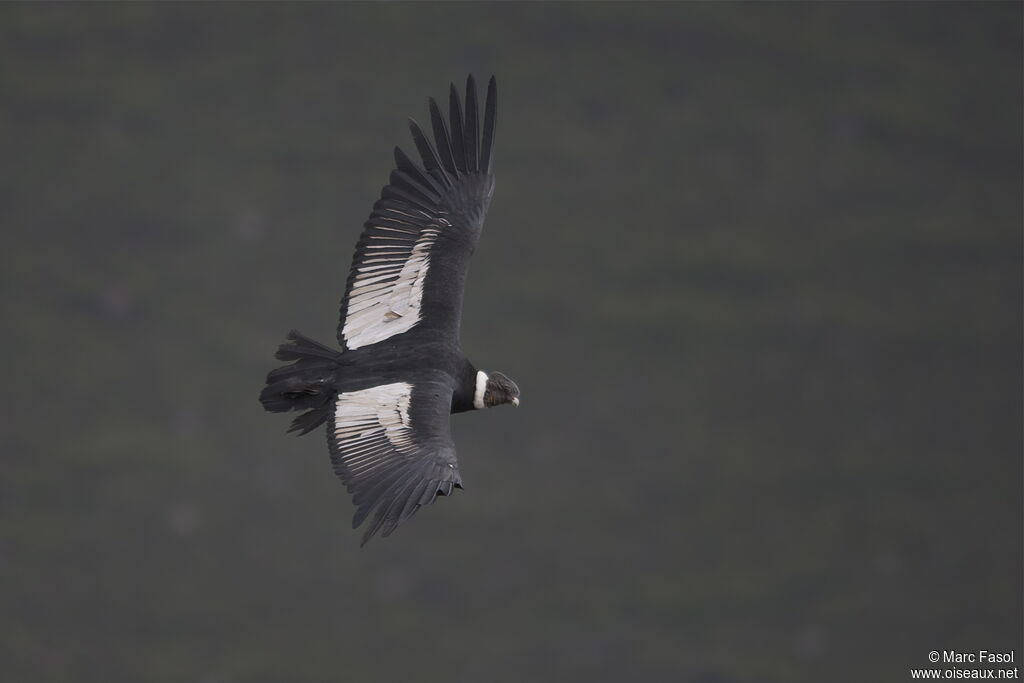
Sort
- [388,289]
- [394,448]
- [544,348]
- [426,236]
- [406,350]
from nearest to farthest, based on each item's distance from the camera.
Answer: [394,448]
[406,350]
[388,289]
[426,236]
[544,348]

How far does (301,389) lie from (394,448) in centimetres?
133

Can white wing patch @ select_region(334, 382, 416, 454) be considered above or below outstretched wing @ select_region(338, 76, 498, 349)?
below

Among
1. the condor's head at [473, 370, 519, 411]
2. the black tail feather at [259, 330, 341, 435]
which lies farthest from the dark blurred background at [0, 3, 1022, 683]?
the black tail feather at [259, 330, 341, 435]

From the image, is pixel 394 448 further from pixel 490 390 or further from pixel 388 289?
pixel 388 289

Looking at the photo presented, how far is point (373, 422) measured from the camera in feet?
49.4

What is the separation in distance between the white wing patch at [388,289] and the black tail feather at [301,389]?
0.63m

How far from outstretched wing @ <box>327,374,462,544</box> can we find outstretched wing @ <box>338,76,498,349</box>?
95 cm

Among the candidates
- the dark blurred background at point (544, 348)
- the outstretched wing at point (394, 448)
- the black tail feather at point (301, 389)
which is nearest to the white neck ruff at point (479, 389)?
the outstretched wing at point (394, 448)

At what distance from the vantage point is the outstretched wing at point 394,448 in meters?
14.2

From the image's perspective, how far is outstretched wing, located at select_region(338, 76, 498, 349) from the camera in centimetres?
1633

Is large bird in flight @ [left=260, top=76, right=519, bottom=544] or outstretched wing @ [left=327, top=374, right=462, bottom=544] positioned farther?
large bird in flight @ [left=260, top=76, right=519, bottom=544]

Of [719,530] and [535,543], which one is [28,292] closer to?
[535,543]

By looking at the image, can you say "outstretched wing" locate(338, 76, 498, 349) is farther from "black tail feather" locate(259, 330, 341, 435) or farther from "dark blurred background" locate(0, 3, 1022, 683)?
"dark blurred background" locate(0, 3, 1022, 683)

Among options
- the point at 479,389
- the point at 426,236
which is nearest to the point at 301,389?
the point at 479,389
